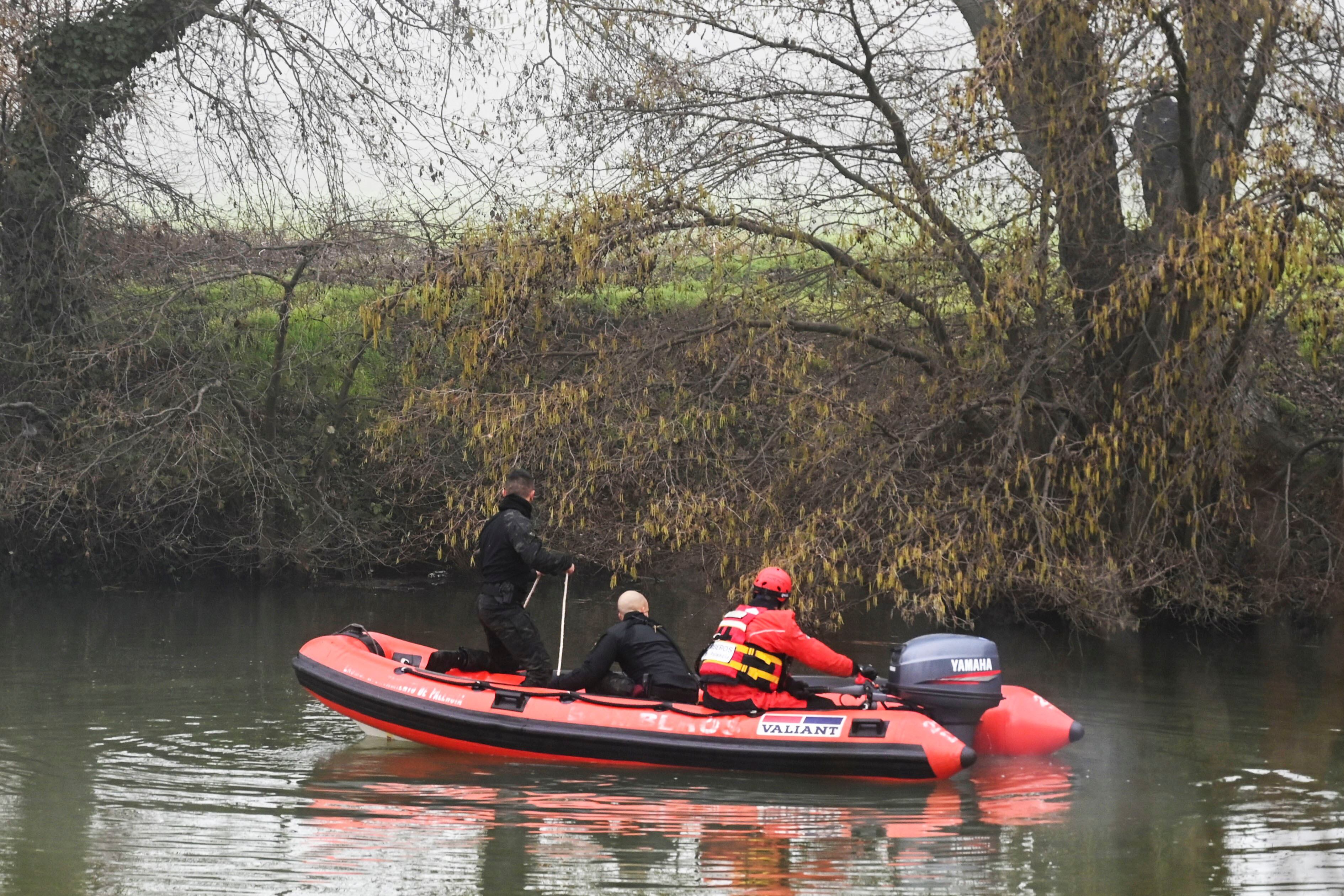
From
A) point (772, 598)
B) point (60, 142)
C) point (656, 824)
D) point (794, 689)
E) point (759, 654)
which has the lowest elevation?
point (656, 824)

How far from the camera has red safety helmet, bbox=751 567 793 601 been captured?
8.26 m

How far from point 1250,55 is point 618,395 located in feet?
17.8

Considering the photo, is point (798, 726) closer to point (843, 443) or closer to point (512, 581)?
point (512, 581)

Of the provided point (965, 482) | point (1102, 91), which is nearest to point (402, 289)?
point (965, 482)

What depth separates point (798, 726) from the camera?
26.5ft

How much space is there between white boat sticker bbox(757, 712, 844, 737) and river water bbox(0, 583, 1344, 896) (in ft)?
0.80

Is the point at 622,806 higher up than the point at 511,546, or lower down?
lower down

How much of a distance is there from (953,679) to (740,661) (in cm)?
117

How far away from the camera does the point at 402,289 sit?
492 inches

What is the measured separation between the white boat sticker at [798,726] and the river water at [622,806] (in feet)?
0.80

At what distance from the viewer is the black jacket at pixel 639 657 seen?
342 inches

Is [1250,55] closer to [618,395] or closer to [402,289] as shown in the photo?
[618,395]

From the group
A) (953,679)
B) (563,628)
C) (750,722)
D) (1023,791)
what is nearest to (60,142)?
(563,628)

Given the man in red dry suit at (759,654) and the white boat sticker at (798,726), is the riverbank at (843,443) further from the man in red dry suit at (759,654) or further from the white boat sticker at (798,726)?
the white boat sticker at (798,726)
